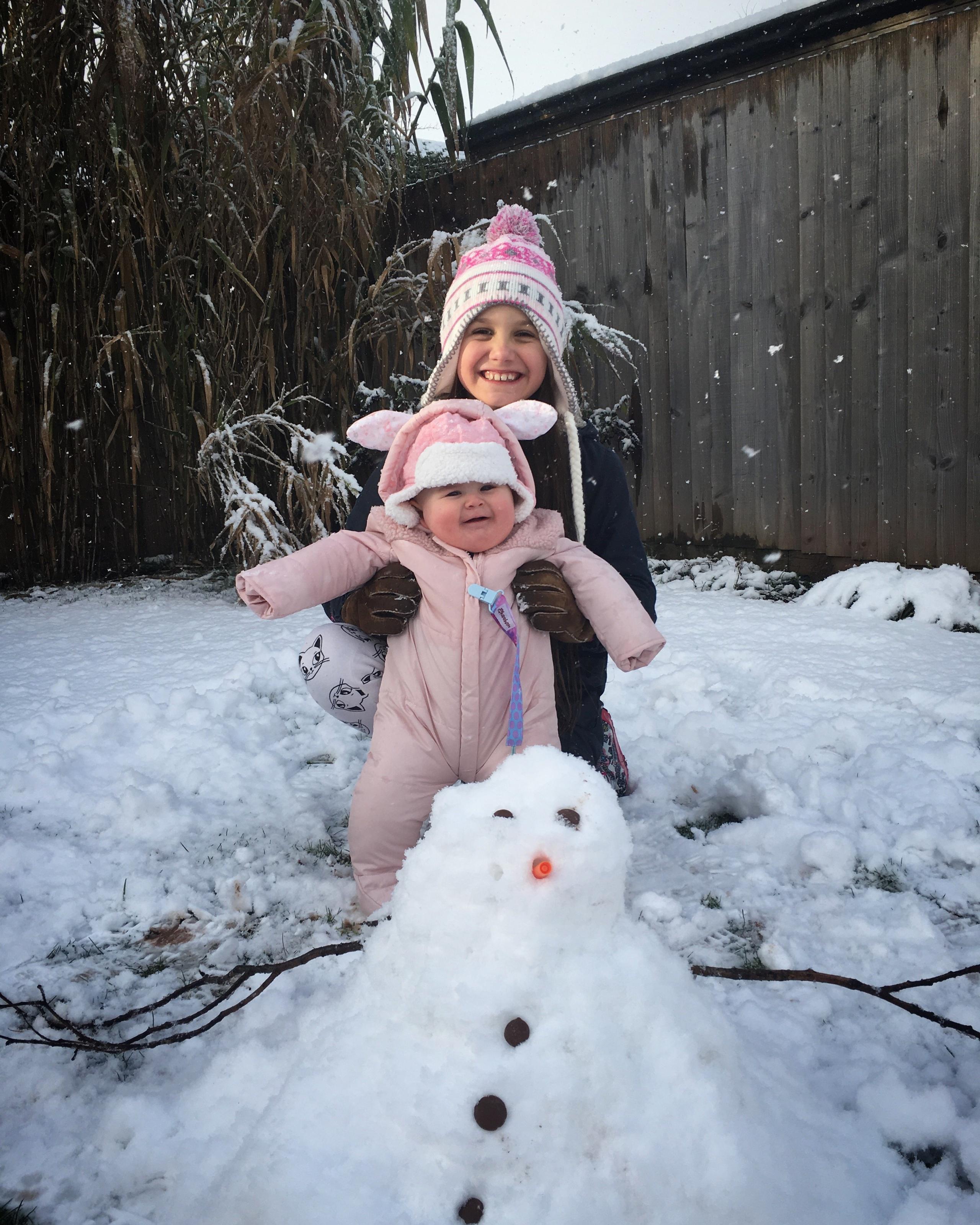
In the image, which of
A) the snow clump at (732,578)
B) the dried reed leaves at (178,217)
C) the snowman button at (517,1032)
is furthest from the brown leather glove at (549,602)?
the snow clump at (732,578)

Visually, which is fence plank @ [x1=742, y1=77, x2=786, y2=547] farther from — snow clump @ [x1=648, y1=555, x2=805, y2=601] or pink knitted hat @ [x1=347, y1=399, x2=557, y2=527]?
pink knitted hat @ [x1=347, y1=399, x2=557, y2=527]

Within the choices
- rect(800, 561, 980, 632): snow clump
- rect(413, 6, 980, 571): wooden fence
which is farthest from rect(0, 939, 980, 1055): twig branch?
rect(413, 6, 980, 571): wooden fence

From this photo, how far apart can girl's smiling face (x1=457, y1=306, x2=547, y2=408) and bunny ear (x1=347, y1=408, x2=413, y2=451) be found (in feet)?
0.82

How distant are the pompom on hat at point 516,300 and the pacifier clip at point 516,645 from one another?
1.31ft

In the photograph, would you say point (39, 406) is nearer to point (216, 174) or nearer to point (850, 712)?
point (216, 174)

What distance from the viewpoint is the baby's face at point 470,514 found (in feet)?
4.90

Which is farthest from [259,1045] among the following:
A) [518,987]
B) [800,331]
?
[800,331]

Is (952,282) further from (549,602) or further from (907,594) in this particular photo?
(549,602)

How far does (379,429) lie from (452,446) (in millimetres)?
275

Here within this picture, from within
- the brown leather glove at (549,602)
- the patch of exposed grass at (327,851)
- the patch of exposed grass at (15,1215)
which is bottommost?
the patch of exposed grass at (15,1215)

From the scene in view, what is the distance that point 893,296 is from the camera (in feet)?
11.7

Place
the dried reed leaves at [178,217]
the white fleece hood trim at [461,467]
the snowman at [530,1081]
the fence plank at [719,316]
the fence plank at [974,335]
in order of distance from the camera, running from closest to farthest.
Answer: the snowman at [530,1081] < the white fleece hood trim at [461,467] < the dried reed leaves at [178,217] < the fence plank at [974,335] < the fence plank at [719,316]

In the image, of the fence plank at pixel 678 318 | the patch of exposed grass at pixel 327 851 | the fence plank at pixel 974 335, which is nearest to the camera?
the patch of exposed grass at pixel 327 851

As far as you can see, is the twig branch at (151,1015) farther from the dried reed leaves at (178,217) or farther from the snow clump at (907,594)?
the snow clump at (907,594)
